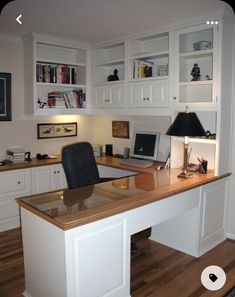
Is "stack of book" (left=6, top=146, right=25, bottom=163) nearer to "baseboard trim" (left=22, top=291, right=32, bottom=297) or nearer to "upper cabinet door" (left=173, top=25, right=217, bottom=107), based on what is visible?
"baseboard trim" (left=22, top=291, right=32, bottom=297)

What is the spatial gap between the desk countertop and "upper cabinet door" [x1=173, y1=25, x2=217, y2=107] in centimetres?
91

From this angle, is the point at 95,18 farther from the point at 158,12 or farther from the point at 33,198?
the point at 33,198

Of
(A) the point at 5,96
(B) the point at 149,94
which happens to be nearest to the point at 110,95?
(B) the point at 149,94

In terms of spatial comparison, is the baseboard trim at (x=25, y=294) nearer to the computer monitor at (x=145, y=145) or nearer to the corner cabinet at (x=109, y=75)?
the computer monitor at (x=145, y=145)

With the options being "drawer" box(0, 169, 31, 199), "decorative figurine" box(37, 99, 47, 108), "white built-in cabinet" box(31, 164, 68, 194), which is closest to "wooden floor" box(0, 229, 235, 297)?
"drawer" box(0, 169, 31, 199)

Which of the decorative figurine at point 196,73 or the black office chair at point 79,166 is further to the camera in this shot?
the decorative figurine at point 196,73

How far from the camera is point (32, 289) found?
7.38 ft

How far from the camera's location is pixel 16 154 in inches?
146

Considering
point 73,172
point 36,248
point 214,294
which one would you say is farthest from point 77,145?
point 214,294

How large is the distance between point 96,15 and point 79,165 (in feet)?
4.97

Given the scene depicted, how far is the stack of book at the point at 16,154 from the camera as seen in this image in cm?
370

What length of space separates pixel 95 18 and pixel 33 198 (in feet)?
6.36

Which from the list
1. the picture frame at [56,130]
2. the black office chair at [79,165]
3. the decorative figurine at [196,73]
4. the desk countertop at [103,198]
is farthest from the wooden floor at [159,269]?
the decorative figurine at [196,73]

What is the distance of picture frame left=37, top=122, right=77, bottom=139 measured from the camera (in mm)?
4152
